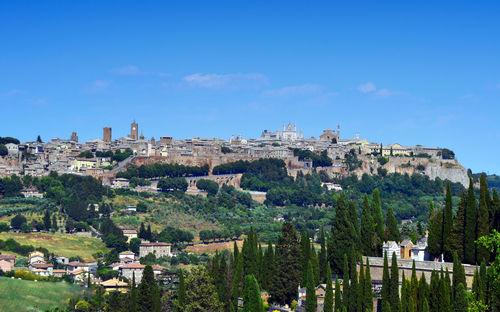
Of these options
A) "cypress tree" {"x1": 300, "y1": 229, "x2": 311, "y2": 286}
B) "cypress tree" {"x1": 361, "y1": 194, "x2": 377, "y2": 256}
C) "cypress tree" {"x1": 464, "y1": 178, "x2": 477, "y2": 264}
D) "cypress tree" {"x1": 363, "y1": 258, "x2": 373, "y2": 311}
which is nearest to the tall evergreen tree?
"cypress tree" {"x1": 300, "y1": 229, "x2": 311, "y2": 286}

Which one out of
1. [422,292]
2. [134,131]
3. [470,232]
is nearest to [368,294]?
[422,292]

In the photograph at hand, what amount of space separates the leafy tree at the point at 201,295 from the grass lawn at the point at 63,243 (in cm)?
3376

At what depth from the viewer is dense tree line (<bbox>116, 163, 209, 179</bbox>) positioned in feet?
364

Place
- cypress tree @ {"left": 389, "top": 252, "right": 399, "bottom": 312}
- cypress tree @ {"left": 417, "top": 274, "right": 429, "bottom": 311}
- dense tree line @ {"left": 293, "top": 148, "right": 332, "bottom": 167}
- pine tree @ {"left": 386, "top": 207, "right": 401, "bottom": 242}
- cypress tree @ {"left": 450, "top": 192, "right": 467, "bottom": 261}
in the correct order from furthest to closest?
dense tree line @ {"left": 293, "top": 148, "right": 332, "bottom": 167}
pine tree @ {"left": 386, "top": 207, "right": 401, "bottom": 242}
cypress tree @ {"left": 450, "top": 192, "right": 467, "bottom": 261}
cypress tree @ {"left": 389, "top": 252, "right": 399, "bottom": 312}
cypress tree @ {"left": 417, "top": 274, "right": 429, "bottom": 311}

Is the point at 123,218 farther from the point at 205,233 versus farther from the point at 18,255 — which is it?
the point at 18,255

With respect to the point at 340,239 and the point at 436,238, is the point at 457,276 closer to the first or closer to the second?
the point at 436,238

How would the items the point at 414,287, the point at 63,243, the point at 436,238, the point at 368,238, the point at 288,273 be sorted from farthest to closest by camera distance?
the point at 63,243
the point at 368,238
the point at 288,273
the point at 436,238
the point at 414,287

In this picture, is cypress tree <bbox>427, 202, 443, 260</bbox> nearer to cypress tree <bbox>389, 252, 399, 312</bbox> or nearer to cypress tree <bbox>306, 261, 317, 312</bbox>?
cypress tree <bbox>389, 252, 399, 312</bbox>

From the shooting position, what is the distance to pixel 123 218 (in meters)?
92.1

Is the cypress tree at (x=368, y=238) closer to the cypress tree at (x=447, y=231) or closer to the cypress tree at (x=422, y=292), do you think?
the cypress tree at (x=447, y=231)

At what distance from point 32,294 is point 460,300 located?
32390mm

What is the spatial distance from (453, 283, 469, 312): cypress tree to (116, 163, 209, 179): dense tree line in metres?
78.2

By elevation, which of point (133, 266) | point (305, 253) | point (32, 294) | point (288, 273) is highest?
point (305, 253)

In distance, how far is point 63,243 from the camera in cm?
8138
